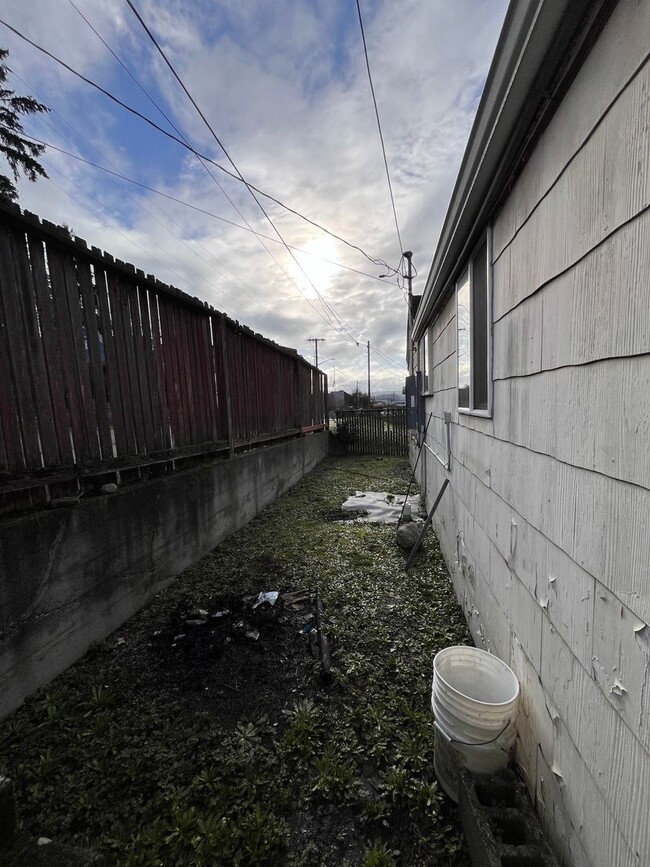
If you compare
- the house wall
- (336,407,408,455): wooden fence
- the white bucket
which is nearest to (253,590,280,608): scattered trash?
the white bucket

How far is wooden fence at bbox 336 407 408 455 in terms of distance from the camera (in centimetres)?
1210

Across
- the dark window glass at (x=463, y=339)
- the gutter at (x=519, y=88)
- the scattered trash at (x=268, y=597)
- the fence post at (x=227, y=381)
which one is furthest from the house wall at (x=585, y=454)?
the fence post at (x=227, y=381)

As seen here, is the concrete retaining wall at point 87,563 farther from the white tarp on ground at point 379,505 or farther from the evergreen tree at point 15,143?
the evergreen tree at point 15,143

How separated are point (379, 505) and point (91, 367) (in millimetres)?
4596

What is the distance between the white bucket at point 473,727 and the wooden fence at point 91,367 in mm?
2484

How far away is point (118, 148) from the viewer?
17.0 feet

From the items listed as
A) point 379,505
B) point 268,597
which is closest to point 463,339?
point 268,597

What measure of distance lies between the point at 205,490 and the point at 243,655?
6.45 ft

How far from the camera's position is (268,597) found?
308 cm

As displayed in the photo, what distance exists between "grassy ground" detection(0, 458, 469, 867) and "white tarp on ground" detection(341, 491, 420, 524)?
7.17ft

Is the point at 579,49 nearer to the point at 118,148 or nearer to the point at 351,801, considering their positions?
the point at 351,801

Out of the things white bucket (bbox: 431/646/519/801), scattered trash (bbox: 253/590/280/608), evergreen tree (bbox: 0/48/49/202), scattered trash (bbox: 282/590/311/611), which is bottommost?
scattered trash (bbox: 282/590/311/611)

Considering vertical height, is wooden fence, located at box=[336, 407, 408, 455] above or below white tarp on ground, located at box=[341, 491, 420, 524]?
above

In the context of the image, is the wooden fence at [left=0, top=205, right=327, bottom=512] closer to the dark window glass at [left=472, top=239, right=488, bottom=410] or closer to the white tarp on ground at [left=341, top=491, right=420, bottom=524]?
the white tarp on ground at [left=341, top=491, right=420, bottom=524]
